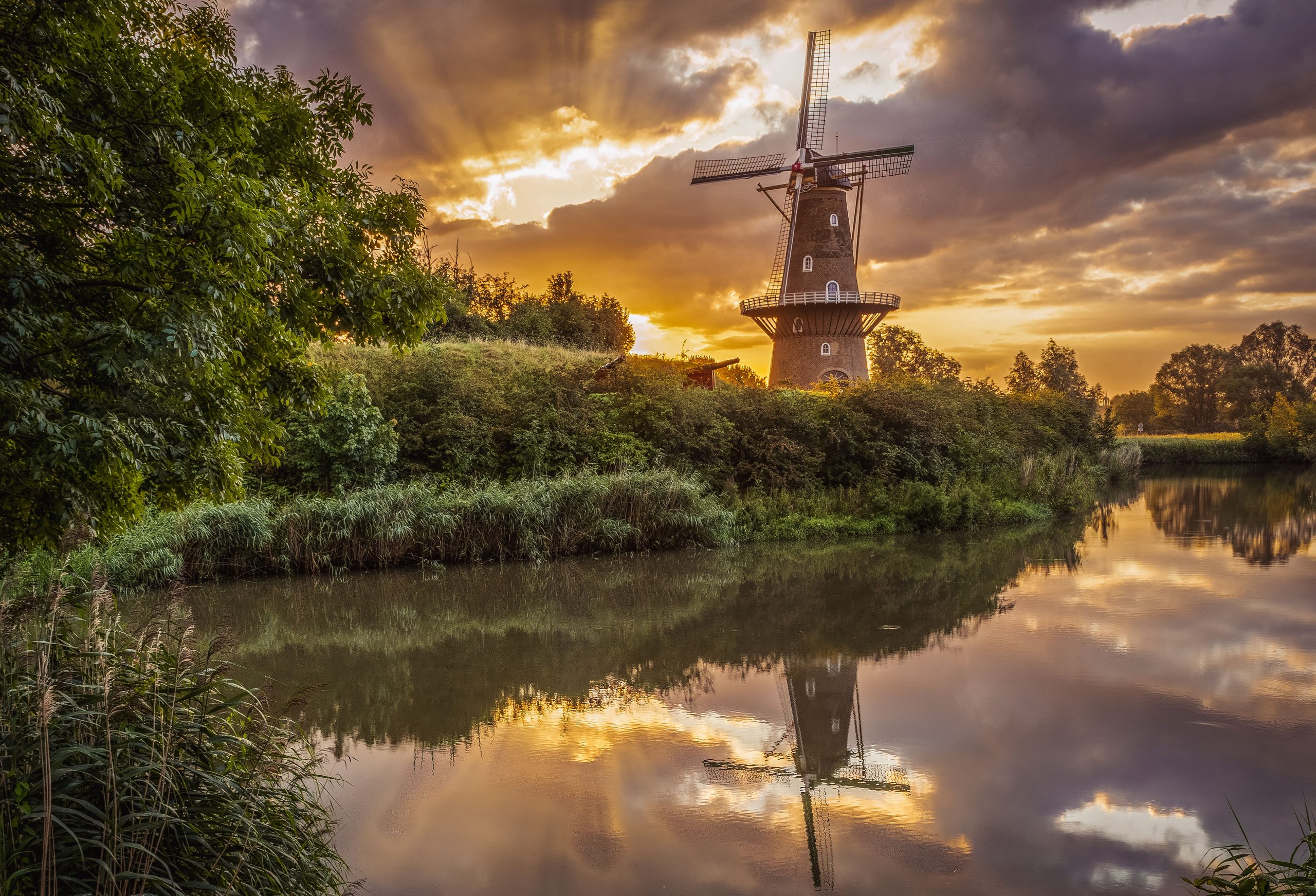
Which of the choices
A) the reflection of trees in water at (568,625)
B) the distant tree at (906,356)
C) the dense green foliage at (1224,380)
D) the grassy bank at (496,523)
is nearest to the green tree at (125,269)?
the reflection of trees in water at (568,625)

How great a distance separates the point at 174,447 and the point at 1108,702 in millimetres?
7952

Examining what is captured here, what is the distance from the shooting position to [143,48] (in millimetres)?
5719

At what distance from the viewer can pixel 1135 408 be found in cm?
8619

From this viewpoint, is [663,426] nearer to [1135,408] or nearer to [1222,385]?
[1222,385]

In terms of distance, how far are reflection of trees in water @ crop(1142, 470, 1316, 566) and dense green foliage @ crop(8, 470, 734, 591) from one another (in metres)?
11.0

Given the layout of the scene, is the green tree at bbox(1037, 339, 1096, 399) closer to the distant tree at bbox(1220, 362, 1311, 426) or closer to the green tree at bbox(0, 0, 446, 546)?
the distant tree at bbox(1220, 362, 1311, 426)

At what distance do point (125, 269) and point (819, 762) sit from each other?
583 cm

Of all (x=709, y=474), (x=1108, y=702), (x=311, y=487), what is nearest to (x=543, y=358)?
(x=709, y=474)

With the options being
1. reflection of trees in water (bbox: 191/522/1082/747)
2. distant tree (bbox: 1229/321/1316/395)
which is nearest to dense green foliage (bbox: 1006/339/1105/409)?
distant tree (bbox: 1229/321/1316/395)

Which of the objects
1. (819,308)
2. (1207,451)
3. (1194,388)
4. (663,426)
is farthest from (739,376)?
(1194,388)

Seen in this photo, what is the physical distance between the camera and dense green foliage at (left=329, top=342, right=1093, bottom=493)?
18.0 metres

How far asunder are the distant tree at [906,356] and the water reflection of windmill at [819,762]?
43.1 meters

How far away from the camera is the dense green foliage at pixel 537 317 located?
30.6 meters

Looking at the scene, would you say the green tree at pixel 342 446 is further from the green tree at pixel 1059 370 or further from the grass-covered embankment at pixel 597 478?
the green tree at pixel 1059 370
